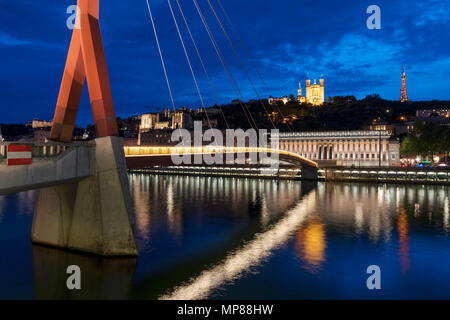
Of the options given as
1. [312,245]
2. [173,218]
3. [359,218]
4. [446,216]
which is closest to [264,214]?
[359,218]

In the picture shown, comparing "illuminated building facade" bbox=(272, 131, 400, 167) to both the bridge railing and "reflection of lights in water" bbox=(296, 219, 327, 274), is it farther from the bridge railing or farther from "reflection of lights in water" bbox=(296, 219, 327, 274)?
the bridge railing

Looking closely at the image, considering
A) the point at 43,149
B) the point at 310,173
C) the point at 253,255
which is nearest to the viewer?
the point at 43,149

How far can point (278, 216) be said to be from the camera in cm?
3366

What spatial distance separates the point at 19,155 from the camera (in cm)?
1345

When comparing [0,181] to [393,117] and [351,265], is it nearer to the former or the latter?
[351,265]

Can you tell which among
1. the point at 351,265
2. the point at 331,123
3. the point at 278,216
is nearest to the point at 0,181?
the point at 351,265

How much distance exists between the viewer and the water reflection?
14.8 meters

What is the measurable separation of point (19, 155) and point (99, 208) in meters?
4.76

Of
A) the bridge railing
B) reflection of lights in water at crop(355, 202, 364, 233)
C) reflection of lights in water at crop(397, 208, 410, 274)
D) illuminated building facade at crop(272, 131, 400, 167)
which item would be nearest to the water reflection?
the bridge railing

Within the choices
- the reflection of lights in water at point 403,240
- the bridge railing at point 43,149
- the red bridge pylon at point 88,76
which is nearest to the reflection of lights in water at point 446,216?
the reflection of lights in water at point 403,240

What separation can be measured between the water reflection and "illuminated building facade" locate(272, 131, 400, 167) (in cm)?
8463

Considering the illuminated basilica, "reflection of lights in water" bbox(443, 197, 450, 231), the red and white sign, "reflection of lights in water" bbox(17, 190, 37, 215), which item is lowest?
"reflection of lights in water" bbox(443, 197, 450, 231)

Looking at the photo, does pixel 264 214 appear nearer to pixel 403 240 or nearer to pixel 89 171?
pixel 403 240
